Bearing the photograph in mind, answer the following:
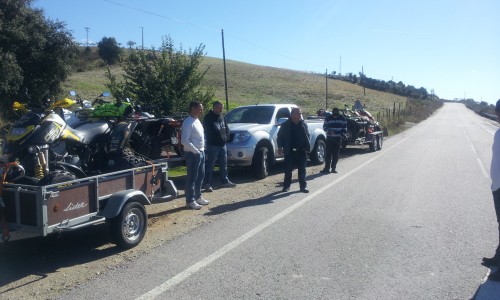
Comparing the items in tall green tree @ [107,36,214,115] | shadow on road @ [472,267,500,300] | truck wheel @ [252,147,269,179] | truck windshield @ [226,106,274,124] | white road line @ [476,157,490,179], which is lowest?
shadow on road @ [472,267,500,300]

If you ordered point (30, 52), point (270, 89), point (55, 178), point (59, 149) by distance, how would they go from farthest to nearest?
point (270, 89) < point (30, 52) < point (59, 149) < point (55, 178)

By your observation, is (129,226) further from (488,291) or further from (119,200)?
(488,291)

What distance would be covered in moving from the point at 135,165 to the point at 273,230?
231 centimetres

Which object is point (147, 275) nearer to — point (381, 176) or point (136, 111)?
point (136, 111)

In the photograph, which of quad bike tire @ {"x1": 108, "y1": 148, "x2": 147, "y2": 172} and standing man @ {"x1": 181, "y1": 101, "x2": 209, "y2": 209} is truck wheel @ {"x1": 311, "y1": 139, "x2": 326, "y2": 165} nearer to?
standing man @ {"x1": 181, "y1": 101, "x2": 209, "y2": 209}

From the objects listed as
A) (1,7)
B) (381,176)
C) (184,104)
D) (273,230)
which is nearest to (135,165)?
(273,230)

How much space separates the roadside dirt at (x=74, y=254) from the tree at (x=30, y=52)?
14.1m

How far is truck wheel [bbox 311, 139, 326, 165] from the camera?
14.7 m

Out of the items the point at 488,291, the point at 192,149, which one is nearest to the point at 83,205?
the point at 192,149

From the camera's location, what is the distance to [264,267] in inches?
221

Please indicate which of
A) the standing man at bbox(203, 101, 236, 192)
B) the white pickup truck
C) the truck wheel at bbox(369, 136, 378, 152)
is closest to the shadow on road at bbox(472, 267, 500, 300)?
the standing man at bbox(203, 101, 236, 192)

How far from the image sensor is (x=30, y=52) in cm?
2264

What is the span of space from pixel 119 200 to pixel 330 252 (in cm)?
272

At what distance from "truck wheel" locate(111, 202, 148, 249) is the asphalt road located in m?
0.39
